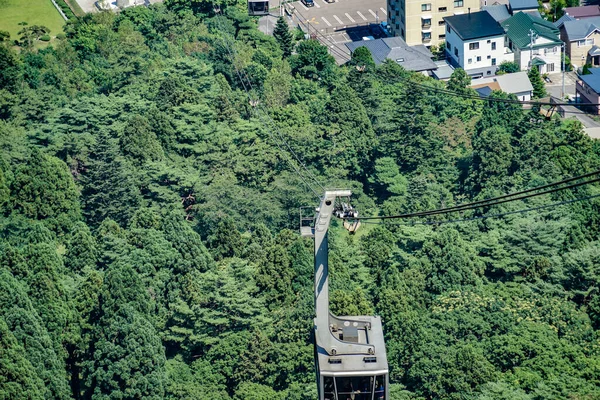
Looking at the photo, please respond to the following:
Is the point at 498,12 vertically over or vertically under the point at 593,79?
over

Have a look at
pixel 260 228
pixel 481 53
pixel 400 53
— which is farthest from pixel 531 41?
pixel 260 228

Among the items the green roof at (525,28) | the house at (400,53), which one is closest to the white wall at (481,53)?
the green roof at (525,28)

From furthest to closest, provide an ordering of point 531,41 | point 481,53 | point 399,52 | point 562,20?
1. point 562,20
2. point 481,53
3. point 531,41
4. point 399,52

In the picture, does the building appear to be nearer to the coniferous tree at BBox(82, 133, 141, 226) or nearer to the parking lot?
the parking lot

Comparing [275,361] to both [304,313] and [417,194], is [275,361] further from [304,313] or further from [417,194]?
[417,194]

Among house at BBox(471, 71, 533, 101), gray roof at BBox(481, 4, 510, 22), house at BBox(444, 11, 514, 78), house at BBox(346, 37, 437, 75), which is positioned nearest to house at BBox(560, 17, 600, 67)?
house at BBox(444, 11, 514, 78)

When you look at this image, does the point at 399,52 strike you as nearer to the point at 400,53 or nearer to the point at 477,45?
the point at 400,53
